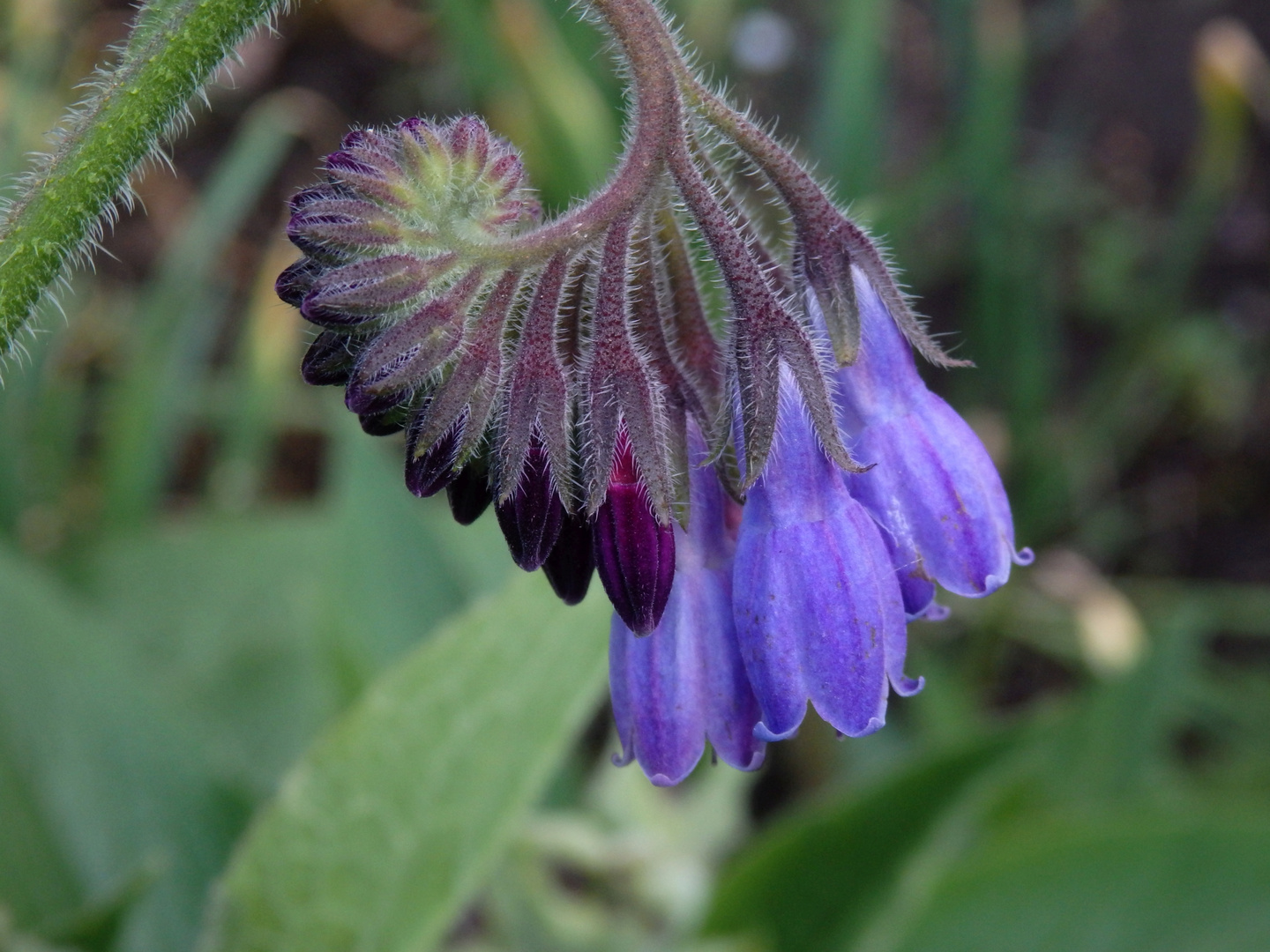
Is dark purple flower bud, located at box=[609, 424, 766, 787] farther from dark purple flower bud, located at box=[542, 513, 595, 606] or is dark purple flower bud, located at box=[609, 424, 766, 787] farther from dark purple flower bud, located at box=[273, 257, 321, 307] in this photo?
dark purple flower bud, located at box=[273, 257, 321, 307]

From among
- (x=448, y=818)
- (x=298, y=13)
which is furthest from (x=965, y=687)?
(x=298, y=13)

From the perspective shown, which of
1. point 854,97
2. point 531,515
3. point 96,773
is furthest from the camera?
point 854,97

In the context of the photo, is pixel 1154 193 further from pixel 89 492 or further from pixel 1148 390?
pixel 89 492

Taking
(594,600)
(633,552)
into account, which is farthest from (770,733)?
(594,600)

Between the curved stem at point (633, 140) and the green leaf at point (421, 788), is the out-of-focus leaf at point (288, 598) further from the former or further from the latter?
the curved stem at point (633, 140)

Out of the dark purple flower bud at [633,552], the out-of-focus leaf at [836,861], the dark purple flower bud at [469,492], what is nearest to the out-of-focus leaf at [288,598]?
the out-of-focus leaf at [836,861]

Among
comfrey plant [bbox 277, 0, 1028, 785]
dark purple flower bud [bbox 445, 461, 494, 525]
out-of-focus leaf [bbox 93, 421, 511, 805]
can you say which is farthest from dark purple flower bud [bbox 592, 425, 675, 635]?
out-of-focus leaf [bbox 93, 421, 511, 805]

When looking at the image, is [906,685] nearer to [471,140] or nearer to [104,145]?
[471,140]
